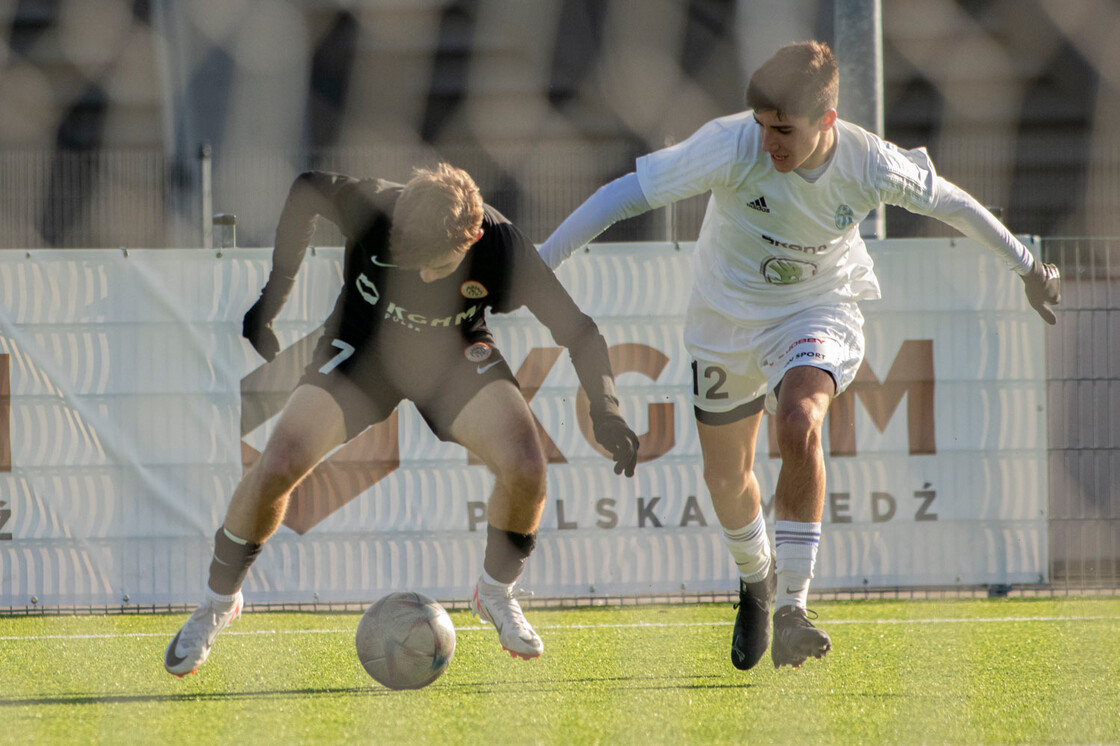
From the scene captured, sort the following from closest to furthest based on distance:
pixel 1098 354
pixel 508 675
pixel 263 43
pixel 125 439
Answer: pixel 508 675
pixel 263 43
pixel 125 439
pixel 1098 354

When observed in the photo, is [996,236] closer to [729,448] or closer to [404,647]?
[729,448]

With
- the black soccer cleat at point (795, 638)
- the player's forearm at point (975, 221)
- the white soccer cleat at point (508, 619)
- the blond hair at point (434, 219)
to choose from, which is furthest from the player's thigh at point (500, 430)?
the player's forearm at point (975, 221)

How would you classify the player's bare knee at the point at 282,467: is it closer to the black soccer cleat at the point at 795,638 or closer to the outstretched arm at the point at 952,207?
the black soccer cleat at the point at 795,638

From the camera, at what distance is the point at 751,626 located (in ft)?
12.0

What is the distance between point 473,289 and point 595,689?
1192 millimetres

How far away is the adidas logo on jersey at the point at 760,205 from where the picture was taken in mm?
3326

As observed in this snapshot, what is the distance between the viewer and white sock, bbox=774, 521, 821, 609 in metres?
2.99

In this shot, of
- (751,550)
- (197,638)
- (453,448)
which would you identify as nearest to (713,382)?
(751,550)

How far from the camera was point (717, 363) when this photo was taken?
3.64 meters

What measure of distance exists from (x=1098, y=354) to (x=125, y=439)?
4776 millimetres

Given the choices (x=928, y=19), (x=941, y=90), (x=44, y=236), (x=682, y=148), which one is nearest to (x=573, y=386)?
(x=682, y=148)

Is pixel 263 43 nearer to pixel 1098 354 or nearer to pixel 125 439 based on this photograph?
pixel 125 439

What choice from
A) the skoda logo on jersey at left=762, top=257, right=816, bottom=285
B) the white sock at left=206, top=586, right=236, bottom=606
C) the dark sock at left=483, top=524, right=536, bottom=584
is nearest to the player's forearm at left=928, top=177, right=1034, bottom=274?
the skoda logo on jersey at left=762, top=257, right=816, bottom=285

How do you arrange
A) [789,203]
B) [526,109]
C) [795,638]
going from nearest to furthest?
1. [795,638]
2. [789,203]
3. [526,109]
